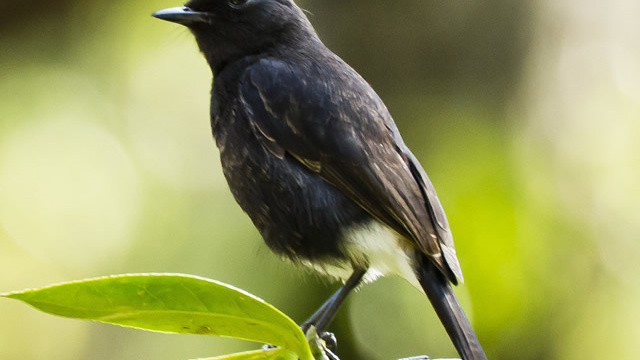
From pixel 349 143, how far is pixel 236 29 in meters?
0.90

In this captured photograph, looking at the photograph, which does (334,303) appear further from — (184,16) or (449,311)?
(184,16)

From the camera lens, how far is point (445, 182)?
5836 millimetres

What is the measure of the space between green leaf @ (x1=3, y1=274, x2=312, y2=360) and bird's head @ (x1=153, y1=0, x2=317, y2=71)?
6.42 feet

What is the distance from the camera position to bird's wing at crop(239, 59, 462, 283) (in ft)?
11.1

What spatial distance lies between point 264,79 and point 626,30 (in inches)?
177

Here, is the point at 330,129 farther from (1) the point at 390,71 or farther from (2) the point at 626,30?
(2) the point at 626,30

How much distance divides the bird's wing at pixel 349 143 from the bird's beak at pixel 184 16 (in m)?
0.37

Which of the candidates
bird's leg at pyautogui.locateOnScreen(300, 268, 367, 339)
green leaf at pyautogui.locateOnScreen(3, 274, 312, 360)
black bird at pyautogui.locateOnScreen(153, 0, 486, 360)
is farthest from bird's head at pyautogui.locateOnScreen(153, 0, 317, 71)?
green leaf at pyautogui.locateOnScreen(3, 274, 312, 360)

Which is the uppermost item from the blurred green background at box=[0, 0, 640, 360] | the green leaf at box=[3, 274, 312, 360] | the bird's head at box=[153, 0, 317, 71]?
the bird's head at box=[153, 0, 317, 71]

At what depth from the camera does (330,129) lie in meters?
3.52

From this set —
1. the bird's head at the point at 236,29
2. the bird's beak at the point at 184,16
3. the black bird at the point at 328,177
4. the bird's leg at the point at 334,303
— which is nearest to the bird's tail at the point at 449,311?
the black bird at the point at 328,177

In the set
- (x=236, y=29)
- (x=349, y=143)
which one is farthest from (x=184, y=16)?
(x=349, y=143)

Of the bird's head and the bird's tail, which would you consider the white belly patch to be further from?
the bird's head

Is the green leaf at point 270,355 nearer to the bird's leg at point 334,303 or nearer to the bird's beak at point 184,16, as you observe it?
the bird's leg at point 334,303
